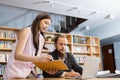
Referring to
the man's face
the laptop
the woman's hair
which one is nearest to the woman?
the woman's hair

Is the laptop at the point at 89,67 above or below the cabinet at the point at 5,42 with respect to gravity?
below

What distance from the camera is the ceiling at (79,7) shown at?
4.20 meters

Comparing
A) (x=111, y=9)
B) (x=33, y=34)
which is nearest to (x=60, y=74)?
(x=33, y=34)

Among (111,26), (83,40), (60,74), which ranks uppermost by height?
(111,26)

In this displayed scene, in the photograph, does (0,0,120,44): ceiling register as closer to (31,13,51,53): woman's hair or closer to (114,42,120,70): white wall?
(114,42,120,70): white wall

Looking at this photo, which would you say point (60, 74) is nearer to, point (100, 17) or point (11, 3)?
point (11, 3)

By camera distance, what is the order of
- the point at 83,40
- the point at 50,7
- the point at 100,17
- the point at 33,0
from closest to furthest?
the point at 33,0, the point at 50,7, the point at 100,17, the point at 83,40

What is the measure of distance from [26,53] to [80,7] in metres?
3.36

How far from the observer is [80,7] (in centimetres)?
455

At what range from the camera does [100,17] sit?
5.42 metres

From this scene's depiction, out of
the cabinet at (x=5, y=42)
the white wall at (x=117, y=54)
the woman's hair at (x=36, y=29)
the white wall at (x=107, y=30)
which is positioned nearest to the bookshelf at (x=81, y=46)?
the white wall at (x=107, y=30)

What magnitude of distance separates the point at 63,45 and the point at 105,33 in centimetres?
391

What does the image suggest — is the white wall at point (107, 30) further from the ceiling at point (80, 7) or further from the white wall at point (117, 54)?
the white wall at point (117, 54)

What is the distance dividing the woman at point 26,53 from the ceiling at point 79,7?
2.72 m
